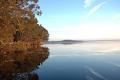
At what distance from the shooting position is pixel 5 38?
2271 inches

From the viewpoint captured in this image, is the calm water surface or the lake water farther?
the calm water surface

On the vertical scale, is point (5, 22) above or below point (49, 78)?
above

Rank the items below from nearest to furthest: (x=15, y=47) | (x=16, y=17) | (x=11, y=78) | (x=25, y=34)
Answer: (x=11, y=78)
(x=16, y=17)
(x=15, y=47)
(x=25, y=34)

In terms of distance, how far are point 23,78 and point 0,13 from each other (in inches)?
794

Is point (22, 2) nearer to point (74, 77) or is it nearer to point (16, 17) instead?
point (16, 17)

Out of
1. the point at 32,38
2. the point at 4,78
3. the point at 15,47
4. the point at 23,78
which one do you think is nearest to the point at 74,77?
the point at 23,78

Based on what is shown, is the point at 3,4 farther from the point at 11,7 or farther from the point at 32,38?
the point at 32,38

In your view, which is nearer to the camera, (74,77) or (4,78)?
(4,78)

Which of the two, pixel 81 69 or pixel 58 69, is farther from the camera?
pixel 58 69

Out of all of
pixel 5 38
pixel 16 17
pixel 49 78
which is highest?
pixel 16 17

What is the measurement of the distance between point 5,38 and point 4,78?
30.6 metres

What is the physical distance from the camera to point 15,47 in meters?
74.2

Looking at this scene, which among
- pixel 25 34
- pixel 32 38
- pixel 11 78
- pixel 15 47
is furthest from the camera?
pixel 32 38

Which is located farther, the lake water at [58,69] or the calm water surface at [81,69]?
the calm water surface at [81,69]
